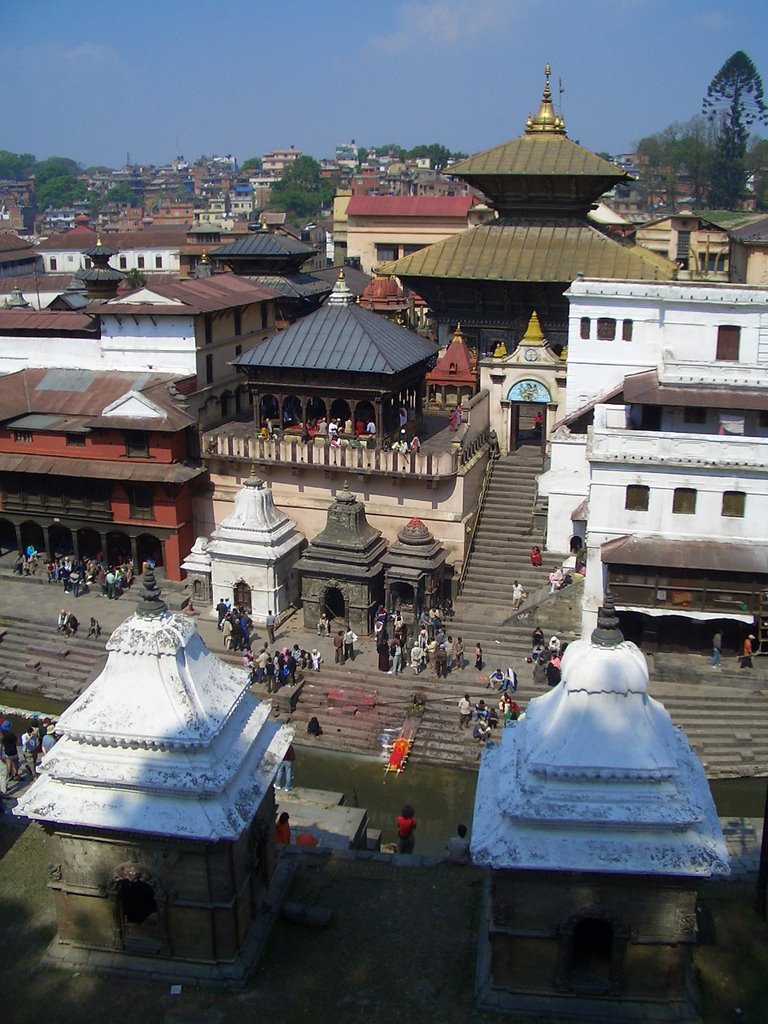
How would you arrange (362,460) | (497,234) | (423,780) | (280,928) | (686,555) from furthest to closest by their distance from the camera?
(497,234)
(362,460)
(686,555)
(423,780)
(280,928)

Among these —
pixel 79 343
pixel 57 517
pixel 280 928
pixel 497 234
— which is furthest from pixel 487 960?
pixel 497 234

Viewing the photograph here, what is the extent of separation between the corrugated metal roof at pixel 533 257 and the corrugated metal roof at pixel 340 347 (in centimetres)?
489

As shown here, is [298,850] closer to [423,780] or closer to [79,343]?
[423,780]

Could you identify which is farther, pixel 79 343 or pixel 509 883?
pixel 79 343

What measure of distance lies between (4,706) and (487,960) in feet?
57.7

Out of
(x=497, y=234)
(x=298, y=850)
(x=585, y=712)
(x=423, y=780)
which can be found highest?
(x=497, y=234)

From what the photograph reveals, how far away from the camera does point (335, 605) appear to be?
30062mm

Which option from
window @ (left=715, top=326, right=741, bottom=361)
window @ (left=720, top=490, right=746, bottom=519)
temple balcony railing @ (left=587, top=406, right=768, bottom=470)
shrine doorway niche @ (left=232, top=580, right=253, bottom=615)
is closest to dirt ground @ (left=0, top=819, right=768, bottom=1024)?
window @ (left=720, top=490, right=746, bottom=519)

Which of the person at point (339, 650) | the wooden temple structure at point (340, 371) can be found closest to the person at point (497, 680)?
the person at point (339, 650)

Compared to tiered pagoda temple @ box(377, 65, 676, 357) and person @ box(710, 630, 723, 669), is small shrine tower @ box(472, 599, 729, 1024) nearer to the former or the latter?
person @ box(710, 630, 723, 669)

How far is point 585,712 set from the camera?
1308 centimetres

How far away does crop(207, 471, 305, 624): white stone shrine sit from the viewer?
97.1 ft

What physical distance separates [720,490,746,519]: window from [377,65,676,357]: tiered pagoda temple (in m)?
12.2

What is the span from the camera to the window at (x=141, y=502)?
32375mm
